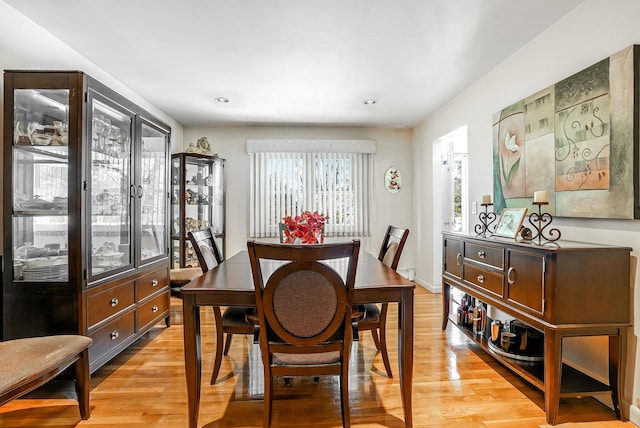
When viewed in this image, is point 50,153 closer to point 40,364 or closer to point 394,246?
point 40,364

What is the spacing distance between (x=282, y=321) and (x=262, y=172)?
3.76 m

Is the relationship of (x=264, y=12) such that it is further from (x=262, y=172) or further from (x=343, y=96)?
(x=262, y=172)

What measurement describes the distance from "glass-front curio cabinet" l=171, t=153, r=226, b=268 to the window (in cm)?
46

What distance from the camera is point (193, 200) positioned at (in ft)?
15.3

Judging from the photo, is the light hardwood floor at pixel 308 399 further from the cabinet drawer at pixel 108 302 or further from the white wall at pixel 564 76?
the cabinet drawer at pixel 108 302

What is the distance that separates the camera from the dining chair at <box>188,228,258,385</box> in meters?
2.07

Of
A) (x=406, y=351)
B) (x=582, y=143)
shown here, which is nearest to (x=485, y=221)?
(x=582, y=143)

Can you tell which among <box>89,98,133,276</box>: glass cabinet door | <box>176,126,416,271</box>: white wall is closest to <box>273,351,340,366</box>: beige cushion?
<box>89,98,133,276</box>: glass cabinet door

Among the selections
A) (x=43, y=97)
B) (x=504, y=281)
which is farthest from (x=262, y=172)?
(x=504, y=281)

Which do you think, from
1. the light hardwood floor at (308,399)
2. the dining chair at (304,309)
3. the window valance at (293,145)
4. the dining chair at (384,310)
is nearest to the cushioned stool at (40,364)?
the light hardwood floor at (308,399)

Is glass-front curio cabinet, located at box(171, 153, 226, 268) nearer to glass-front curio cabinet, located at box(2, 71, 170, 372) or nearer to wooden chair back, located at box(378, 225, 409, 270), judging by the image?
glass-front curio cabinet, located at box(2, 71, 170, 372)

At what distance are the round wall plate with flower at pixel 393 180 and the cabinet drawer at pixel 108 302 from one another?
3838 mm

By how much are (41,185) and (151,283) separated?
3.86ft

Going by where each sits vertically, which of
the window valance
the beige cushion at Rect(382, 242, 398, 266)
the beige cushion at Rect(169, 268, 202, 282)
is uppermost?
the window valance
